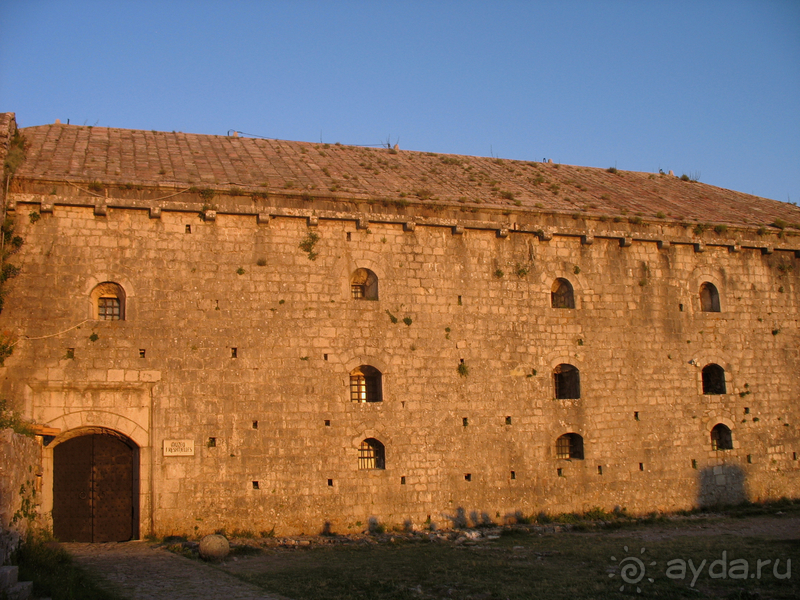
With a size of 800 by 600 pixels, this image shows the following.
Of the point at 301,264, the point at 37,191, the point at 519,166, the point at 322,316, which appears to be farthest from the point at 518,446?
the point at 37,191

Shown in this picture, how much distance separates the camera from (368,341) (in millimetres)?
18328

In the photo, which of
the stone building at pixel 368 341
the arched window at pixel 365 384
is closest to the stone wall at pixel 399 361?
the stone building at pixel 368 341

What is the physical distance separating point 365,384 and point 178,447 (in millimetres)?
4865

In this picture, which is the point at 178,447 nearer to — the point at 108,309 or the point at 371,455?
the point at 108,309

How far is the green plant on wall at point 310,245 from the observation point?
18219 mm

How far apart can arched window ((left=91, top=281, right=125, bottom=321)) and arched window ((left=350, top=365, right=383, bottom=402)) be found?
229 inches

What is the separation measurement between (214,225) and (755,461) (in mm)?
17273

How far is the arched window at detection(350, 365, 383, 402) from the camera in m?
18.3

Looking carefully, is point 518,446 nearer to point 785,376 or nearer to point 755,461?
point 755,461

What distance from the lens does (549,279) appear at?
20453 millimetres

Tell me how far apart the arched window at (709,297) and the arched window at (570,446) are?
6250mm

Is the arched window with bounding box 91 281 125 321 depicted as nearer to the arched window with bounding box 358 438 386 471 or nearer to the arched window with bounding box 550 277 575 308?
the arched window with bounding box 358 438 386 471

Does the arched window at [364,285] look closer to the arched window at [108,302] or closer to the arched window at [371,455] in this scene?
the arched window at [371,455]

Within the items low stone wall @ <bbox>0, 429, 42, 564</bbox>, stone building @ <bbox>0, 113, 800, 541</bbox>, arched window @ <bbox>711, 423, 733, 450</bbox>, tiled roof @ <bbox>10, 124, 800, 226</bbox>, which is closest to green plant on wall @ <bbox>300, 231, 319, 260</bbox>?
stone building @ <bbox>0, 113, 800, 541</bbox>
